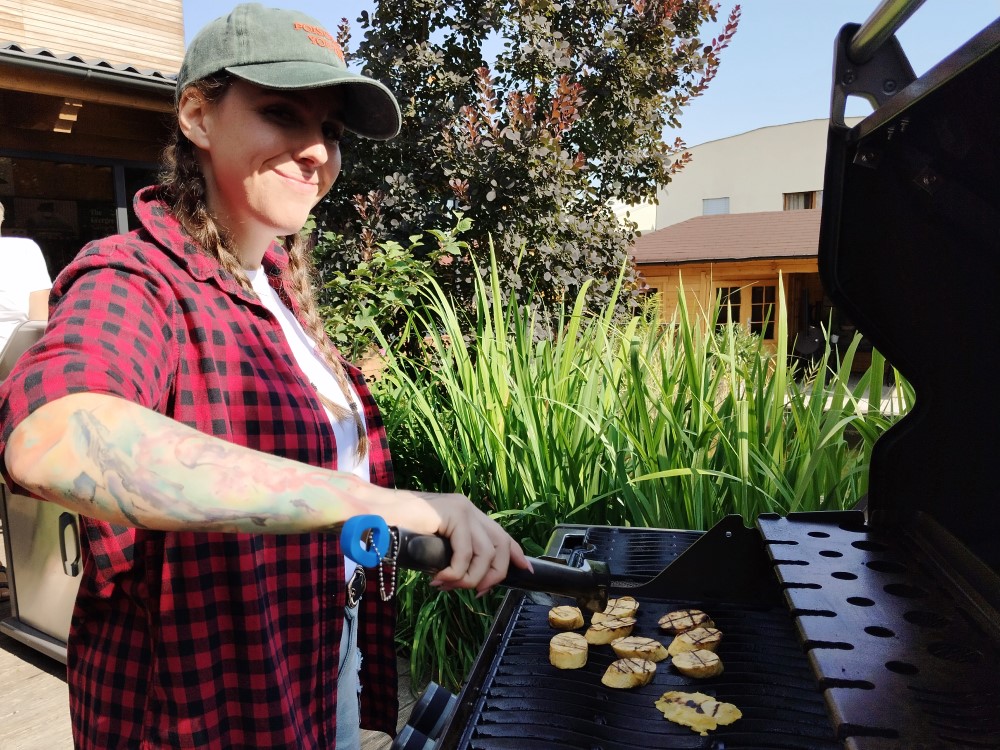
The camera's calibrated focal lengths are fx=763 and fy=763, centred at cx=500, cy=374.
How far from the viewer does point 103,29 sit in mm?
8172

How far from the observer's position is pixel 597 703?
1343mm

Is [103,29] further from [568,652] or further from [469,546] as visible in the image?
[469,546]

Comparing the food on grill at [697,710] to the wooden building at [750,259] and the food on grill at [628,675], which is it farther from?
the wooden building at [750,259]

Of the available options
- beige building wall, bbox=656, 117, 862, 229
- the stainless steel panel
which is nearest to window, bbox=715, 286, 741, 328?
the stainless steel panel

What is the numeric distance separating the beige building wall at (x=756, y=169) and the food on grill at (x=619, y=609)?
31129 millimetres

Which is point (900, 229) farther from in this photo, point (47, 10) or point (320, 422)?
point (47, 10)

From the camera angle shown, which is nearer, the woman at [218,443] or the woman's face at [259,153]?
the woman at [218,443]

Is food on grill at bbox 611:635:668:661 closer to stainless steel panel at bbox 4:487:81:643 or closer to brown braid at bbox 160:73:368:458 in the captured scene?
brown braid at bbox 160:73:368:458

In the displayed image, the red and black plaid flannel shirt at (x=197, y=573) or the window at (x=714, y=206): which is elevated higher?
the window at (x=714, y=206)

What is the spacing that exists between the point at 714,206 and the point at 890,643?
3501cm

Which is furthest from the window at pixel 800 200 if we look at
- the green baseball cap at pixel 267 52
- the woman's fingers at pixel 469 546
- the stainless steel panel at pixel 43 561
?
the woman's fingers at pixel 469 546

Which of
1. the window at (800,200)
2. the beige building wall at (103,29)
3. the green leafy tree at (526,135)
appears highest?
the window at (800,200)

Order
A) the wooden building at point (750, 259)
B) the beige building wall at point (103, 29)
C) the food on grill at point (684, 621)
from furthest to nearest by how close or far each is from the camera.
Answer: the wooden building at point (750, 259) < the beige building wall at point (103, 29) < the food on grill at point (684, 621)

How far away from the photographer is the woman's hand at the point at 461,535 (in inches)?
33.6
